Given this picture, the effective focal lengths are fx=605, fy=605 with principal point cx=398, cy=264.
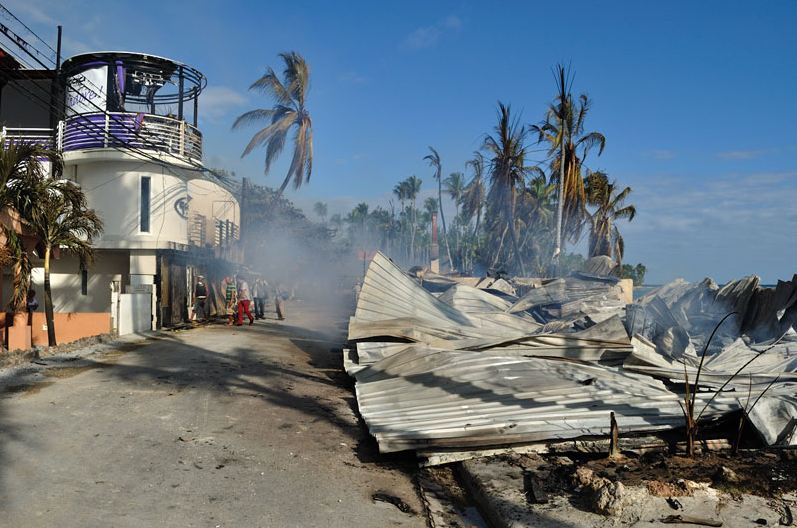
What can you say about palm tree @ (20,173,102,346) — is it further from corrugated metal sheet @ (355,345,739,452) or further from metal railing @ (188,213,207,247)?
metal railing @ (188,213,207,247)

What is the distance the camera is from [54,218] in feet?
39.1

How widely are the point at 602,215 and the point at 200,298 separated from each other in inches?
914

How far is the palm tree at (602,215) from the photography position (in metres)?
30.4

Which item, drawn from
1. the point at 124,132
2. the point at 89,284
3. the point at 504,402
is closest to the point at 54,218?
the point at 124,132

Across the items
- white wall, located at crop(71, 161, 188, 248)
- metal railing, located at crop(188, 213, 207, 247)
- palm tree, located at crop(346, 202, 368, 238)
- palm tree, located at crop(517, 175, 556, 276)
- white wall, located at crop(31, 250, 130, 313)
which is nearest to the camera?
white wall, located at crop(71, 161, 188, 248)

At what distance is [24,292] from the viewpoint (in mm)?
11344

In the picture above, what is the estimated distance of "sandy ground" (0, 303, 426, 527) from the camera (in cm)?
420

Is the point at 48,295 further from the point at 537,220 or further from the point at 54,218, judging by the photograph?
the point at 537,220

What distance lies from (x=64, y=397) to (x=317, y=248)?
41.1 m

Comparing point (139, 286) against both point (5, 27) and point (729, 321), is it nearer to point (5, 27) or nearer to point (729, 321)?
point (5, 27)

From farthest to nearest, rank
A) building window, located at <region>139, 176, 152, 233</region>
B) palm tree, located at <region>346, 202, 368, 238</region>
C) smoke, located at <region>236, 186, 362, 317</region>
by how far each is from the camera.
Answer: palm tree, located at <region>346, 202, 368, 238</region> → smoke, located at <region>236, 186, 362, 317</region> → building window, located at <region>139, 176, 152, 233</region>

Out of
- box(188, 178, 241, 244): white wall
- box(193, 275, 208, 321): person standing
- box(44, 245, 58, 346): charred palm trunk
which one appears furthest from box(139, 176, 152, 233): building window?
box(188, 178, 241, 244): white wall

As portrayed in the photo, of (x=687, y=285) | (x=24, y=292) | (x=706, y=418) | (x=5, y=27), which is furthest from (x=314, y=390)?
(x=5, y=27)

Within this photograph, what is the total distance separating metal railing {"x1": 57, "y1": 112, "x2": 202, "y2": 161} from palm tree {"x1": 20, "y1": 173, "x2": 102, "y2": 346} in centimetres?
469
